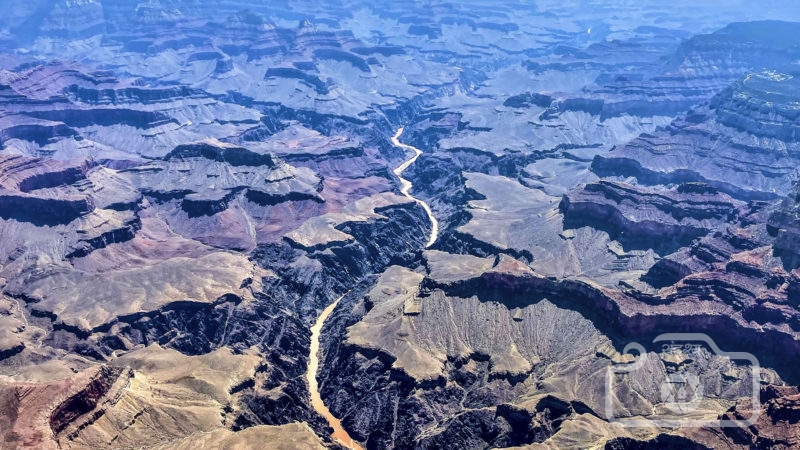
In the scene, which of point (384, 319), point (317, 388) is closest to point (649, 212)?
point (384, 319)

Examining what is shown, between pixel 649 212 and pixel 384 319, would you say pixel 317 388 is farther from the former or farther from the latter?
pixel 649 212

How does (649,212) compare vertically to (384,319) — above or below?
above

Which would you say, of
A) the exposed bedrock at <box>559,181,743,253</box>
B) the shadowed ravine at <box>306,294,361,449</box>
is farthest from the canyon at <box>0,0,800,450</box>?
the exposed bedrock at <box>559,181,743,253</box>

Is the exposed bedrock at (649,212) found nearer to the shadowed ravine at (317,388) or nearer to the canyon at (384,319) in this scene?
the canyon at (384,319)

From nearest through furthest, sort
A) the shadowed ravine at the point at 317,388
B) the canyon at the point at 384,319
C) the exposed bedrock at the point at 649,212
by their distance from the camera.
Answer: the canyon at the point at 384,319 → the shadowed ravine at the point at 317,388 → the exposed bedrock at the point at 649,212

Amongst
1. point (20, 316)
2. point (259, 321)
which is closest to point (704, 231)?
point (259, 321)

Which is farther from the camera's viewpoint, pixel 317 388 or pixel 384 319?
pixel 384 319

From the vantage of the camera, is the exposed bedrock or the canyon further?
the exposed bedrock

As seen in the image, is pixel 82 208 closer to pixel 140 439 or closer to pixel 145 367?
pixel 145 367

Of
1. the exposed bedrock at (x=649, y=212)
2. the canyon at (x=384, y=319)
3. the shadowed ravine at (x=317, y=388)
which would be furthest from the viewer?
the exposed bedrock at (x=649, y=212)

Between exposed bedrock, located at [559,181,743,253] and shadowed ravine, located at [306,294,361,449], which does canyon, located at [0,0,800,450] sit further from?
exposed bedrock, located at [559,181,743,253]

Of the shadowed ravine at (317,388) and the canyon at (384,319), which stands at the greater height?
the canyon at (384,319)

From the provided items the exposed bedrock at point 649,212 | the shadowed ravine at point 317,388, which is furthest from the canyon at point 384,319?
the exposed bedrock at point 649,212
